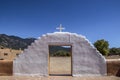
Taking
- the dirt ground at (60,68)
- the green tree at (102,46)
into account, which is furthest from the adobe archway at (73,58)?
the green tree at (102,46)

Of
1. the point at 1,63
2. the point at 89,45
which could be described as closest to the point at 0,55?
the point at 1,63

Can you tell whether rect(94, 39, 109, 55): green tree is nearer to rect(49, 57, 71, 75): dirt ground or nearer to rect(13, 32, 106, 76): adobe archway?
rect(49, 57, 71, 75): dirt ground

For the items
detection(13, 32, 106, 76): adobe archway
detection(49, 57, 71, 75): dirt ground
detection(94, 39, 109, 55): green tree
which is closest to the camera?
detection(13, 32, 106, 76): adobe archway

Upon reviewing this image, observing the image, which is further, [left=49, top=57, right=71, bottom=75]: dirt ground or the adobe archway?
[left=49, top=57, right=71, bottom=75]: dirt ground

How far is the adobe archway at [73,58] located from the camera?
19047 mm

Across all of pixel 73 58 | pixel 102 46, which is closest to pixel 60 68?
pixel 73 58

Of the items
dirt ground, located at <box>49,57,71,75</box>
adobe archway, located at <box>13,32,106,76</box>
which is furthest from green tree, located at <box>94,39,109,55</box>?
adobe archway, located at <box>13,32,106,76</box>

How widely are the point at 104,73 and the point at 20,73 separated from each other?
5.73 m

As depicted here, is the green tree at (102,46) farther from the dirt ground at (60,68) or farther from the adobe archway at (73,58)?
the adobe archway at (73,58)

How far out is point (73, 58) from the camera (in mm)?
19094

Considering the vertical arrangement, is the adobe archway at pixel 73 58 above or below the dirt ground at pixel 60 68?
above

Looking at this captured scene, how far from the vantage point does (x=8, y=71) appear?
19.4 m

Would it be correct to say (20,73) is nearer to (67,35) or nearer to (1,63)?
(1,63)

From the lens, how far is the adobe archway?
19.0 m
